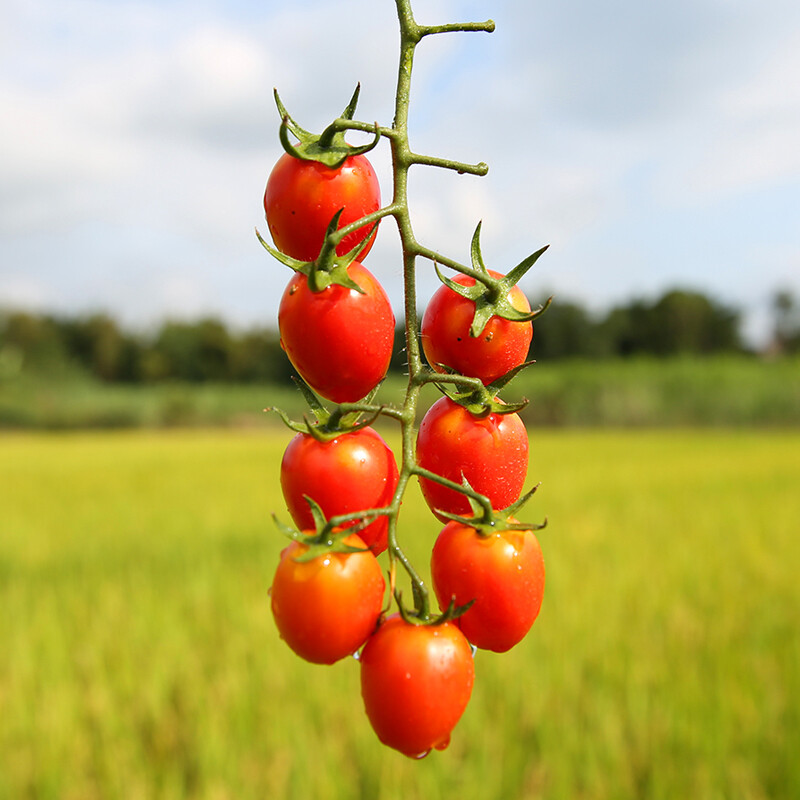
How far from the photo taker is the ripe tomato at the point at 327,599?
15.2 inches

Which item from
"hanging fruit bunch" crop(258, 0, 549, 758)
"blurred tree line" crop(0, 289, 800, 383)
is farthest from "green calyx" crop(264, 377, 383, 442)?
"blurred tree line" crop(0, 289, 800, 383)

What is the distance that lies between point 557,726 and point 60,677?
2297 millimetres

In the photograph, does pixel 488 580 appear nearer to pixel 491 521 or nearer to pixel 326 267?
pixel 491 521

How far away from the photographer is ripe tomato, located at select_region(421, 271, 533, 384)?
1.30ft

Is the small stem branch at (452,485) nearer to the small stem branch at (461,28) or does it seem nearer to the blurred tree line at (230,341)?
the small stem branch at (461,28)

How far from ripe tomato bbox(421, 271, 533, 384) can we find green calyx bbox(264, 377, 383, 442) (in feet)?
0.14

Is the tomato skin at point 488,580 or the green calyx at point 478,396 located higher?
the green calyx at point 478,396

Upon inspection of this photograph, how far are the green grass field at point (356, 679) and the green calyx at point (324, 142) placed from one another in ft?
9.53

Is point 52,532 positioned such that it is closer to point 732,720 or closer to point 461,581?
point 732,720

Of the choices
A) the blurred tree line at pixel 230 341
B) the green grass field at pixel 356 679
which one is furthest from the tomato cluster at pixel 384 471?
the blurred tree line at pixel 230 341

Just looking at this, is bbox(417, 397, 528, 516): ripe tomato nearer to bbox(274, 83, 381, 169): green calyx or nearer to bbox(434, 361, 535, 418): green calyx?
bbox(434, 361, 535, 418): green calyx

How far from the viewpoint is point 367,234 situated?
0.36 metres

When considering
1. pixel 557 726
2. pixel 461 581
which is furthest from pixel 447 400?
pixel 557 726

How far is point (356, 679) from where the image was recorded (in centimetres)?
387
